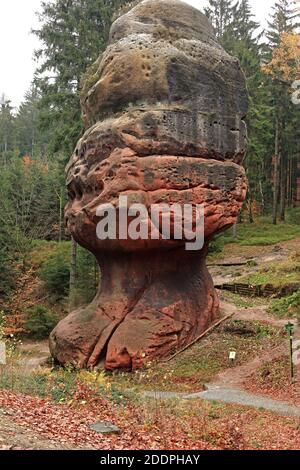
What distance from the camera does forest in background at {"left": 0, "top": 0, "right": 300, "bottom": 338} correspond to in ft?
75.8

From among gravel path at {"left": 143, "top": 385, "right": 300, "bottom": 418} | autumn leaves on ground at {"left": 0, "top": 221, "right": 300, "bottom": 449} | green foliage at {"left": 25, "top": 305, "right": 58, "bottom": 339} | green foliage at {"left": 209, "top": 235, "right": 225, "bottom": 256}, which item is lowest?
green foliage at {"left": 25, "top": 305, "right": 58, "bottom": 339}

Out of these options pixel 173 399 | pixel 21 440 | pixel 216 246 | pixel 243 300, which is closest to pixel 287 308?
pixel 173 399

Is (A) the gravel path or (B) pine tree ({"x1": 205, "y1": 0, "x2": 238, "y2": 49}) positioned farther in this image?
(B) pine tree ({"x1": 205, "y1": 0, "x2": 238, "y2": 49})

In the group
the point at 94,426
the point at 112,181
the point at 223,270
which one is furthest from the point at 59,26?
the point at 94,426

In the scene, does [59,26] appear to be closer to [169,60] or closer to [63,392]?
[169,60]

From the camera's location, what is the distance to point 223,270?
26.7 metres

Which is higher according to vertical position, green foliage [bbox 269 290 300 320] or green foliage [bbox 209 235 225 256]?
green foliage [bbox 209 235 225 256]

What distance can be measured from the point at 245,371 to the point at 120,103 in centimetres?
839

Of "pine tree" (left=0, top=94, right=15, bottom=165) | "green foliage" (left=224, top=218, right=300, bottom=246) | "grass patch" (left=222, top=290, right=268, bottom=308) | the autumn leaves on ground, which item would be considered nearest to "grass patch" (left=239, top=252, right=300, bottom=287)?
the autumn leaves on ground

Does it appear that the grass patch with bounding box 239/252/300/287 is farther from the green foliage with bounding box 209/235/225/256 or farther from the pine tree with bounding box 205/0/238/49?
the pine tree with bounding box 205/0/238/49

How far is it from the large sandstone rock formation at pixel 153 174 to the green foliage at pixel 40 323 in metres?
5.27
